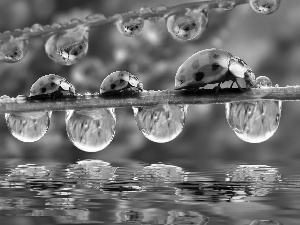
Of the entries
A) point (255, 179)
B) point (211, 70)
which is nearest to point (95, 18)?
point (211, 70)

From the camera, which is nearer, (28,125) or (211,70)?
(211,70)

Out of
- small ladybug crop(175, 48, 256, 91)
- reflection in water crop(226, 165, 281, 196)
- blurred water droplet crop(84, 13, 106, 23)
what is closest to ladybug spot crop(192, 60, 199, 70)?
small ladybug crop(175, 48, 256, 91)

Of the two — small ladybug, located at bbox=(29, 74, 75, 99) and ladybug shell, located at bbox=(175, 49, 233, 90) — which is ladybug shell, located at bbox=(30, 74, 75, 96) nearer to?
small ladybug, located at bbox=(29, 74, 75, 99)

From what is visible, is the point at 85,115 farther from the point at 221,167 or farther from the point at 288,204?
the point at 221,167

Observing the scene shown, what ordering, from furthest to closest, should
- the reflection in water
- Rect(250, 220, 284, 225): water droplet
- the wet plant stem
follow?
the reflection in water
Rect(250, 220, 284, 225): water droplet
the wet plant stem

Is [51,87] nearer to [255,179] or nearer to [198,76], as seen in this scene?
[198,76]

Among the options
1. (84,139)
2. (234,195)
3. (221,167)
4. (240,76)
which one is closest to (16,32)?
(240,76)
